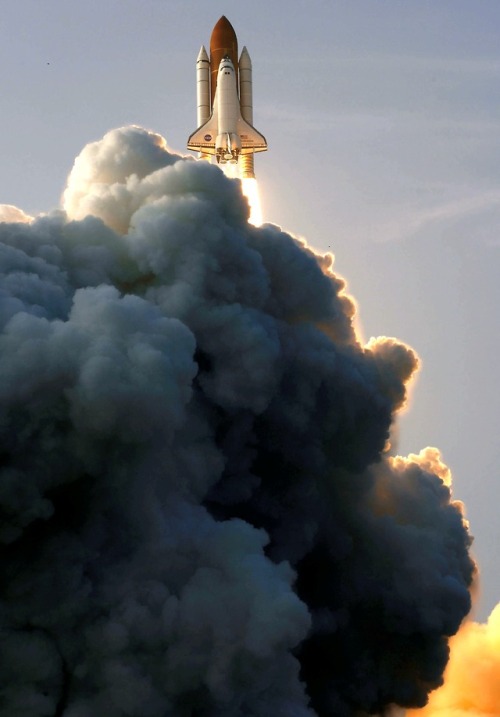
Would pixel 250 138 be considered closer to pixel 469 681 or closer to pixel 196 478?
pixel 196 478

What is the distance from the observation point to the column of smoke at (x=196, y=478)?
29.6 metres

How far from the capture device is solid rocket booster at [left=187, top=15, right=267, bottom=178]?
45.3 meters

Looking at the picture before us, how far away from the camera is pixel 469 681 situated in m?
43.8

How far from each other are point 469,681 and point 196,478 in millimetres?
15192

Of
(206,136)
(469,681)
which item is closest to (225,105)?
(206,136)

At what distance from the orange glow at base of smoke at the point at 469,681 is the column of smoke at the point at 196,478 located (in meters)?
2.72

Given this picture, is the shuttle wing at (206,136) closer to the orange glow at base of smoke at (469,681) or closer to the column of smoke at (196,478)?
the column of smoke at (196,478)

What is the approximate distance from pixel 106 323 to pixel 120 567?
526 centimetres

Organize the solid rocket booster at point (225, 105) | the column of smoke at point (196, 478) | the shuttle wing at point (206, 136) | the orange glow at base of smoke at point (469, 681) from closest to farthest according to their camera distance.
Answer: the column of smoke at point (196, 478), the orange glow at base of smoke at point (469, 681), the solid rocket booster at point (225, 105), the shuttle wing at point (206, 136)

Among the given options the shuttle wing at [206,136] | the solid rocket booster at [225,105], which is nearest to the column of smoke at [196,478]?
the solid rocket booster at [225,105]

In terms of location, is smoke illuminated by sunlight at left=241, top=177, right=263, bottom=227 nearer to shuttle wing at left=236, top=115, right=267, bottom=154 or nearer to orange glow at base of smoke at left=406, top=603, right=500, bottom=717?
shuttle wing at left=236, top=115, right=267, bottom=154

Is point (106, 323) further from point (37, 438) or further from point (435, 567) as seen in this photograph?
point (435, 567)

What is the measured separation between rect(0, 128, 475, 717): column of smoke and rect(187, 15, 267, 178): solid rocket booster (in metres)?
7.54

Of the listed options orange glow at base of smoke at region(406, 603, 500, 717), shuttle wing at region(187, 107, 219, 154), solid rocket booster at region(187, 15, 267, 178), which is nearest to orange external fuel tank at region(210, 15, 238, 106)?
solid rocket booster at region(187, 15, 267, 178)
